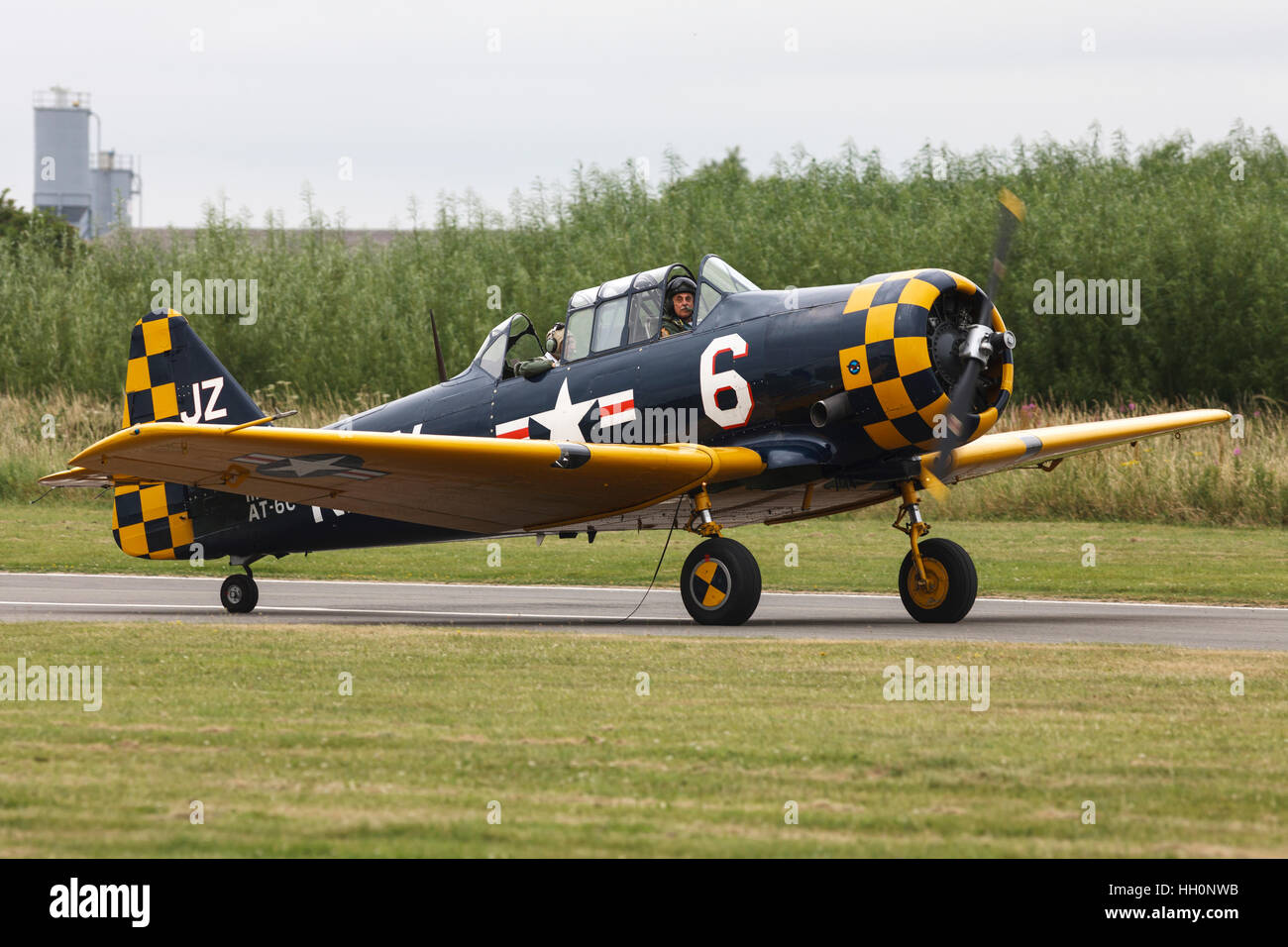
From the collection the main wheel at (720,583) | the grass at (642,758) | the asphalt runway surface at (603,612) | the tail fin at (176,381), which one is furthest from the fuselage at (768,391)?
the grass at (642,758)

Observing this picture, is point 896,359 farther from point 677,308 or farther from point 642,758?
point 642,758

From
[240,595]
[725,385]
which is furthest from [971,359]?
[240,595]

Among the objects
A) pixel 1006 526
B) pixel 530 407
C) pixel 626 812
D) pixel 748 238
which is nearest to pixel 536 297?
pixel 748 238

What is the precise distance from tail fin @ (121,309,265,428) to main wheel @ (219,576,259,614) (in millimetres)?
1721

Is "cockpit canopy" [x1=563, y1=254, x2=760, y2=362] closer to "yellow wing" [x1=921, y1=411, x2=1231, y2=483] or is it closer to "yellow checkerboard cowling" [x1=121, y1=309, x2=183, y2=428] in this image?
"yellow wing" [x1=921, y1=411, x2=1231, y2=483]

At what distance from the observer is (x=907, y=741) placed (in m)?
7.26

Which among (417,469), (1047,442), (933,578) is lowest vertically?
(933,578)

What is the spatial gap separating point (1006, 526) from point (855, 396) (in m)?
12.6

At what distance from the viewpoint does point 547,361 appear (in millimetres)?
15219

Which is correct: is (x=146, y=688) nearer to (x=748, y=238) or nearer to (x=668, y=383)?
(x=668, y=383)

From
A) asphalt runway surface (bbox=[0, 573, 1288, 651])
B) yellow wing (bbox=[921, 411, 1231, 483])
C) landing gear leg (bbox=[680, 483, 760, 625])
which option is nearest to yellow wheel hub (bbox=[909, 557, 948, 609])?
asphalt runway surface (bbox=[0, 573, 1288, 651])

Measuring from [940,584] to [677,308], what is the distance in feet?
Answer: 11.4

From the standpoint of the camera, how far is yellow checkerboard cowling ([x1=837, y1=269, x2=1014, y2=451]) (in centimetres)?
1310

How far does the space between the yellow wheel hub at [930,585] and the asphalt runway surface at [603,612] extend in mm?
308
